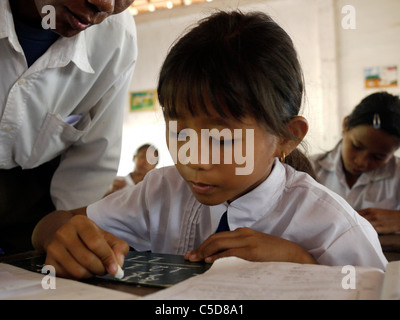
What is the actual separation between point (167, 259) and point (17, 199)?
76 centimetres

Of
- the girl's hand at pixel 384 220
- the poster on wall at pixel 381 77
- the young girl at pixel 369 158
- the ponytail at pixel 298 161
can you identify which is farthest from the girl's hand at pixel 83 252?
the poster on wall at pixel 381 77

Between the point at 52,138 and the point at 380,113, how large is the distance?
4.54 feet

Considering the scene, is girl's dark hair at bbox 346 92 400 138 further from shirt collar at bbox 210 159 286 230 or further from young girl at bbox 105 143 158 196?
young girl at bbox 105 143 158 196

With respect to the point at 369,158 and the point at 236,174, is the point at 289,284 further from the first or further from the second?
the point at 369,158

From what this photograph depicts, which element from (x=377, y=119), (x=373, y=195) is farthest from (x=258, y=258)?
(x=373, y=195)

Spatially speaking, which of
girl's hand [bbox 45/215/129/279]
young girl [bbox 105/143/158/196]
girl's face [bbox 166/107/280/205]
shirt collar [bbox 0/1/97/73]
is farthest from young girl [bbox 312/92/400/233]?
young girl [bbox 105/143/158/196]

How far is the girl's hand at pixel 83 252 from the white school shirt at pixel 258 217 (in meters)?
0.28

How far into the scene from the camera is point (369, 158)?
1862 mm

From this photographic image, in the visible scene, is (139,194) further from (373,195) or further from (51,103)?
(373,195)

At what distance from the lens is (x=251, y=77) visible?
29.4 inches

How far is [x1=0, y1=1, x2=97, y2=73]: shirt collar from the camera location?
0.98 m

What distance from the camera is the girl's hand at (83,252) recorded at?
0.56 metres

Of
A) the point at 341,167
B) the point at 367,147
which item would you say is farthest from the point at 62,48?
the point at 341,167

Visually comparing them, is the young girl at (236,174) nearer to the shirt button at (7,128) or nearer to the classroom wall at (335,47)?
the shirt button at (7,128)
